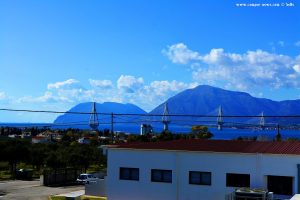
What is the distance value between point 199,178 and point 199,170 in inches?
19.9

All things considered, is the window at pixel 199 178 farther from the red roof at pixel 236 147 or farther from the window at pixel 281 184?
the window at pixel 281 184

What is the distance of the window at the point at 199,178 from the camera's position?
27875 millimetres

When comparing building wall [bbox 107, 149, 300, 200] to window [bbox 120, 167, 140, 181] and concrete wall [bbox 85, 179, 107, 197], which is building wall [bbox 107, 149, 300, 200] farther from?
concrete wall [bbox 85, 179, 107, 197]

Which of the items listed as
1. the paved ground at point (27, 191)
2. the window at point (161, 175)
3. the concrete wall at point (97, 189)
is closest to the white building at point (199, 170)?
the window at point (161, 175)

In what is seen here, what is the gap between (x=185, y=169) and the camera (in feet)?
92.8

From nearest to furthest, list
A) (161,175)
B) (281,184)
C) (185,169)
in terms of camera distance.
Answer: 1. (281,184)
2. (185,169)
3. (161,175)

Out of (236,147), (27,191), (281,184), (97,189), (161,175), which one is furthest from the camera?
(27,191)

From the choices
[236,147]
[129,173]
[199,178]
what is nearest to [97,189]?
[129,173]

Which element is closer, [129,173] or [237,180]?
[237,180]

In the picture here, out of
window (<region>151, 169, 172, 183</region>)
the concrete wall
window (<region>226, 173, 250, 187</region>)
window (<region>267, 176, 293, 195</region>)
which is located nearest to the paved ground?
the concrete wall

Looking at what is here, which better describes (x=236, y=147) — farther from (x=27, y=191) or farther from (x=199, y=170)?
(x=27, y=191)

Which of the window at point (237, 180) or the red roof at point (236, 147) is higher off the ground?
the red roof at point (236, 147)

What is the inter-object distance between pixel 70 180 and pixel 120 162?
20.5m

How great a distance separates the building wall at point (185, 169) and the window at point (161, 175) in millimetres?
221
